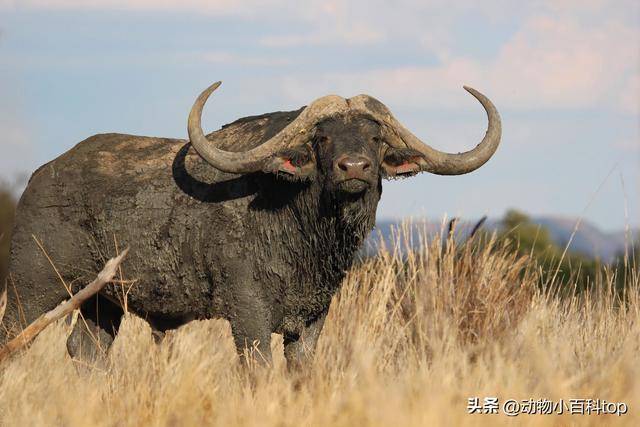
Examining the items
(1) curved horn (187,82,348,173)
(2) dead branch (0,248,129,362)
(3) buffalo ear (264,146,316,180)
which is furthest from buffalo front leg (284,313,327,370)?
(2) dead branch (0,248,129,362)

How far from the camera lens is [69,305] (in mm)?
6805

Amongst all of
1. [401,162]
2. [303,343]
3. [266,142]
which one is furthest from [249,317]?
[401,162]

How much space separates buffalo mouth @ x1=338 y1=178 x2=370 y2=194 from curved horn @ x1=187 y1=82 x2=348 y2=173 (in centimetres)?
63

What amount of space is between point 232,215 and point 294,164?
2.27 feet

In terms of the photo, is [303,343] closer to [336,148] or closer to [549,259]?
[336,148]

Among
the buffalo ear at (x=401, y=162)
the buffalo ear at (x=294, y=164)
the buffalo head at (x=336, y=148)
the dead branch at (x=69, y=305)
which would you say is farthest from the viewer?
the buffalo ear at (x=401, y=162)

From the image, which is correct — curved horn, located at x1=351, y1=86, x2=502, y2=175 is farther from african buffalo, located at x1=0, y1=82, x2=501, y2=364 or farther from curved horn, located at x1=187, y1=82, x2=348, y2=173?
curved horn, located at x1=187, y1=82, x2=348, y2=173

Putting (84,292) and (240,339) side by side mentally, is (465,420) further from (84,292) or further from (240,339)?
(84,292)

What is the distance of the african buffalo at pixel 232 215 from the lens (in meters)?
7.19

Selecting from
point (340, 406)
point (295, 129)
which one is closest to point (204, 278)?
point (295, 129)

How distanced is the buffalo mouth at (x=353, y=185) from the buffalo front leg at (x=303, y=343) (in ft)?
4.54

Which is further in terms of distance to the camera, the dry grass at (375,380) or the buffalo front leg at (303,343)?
the buffalo front leg at (303,343)

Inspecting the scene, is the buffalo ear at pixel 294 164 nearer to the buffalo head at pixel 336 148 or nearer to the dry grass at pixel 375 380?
the buffalo head at pixel 336 148

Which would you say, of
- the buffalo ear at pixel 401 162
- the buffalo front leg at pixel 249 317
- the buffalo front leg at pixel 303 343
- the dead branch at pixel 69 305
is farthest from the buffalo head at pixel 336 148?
the buffalo front leg at pixel 303 343
